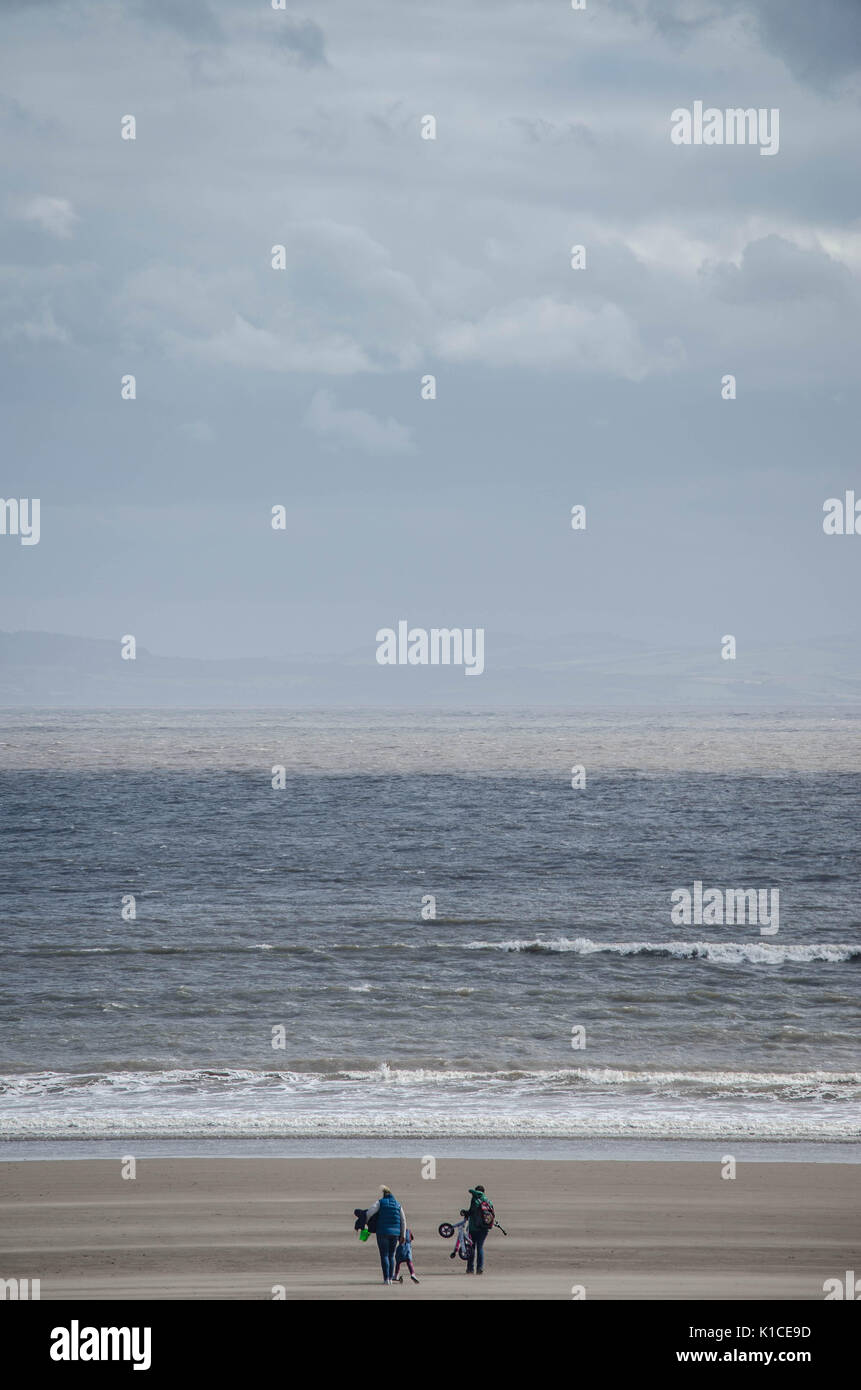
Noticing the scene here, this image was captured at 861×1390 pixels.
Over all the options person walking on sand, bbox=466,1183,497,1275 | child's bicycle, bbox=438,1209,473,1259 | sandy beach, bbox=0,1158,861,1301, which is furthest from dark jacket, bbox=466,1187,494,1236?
sandy beach, bbox=0,1158,861,1301

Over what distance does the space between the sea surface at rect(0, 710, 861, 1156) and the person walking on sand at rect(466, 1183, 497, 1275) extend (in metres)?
6.20

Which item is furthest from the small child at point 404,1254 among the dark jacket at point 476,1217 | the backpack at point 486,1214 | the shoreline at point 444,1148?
the shoreline at point 444,1148

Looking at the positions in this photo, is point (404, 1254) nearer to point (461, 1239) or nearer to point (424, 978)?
point (461, 1239)

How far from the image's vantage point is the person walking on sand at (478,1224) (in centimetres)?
1556

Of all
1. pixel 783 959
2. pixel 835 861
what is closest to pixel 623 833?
pixel 835 861

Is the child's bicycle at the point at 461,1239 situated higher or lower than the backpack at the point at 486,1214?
lower

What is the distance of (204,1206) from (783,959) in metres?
27.4

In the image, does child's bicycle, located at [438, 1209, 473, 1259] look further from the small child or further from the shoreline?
the shoreline

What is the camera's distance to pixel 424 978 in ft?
124

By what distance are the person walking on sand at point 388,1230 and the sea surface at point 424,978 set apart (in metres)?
6.86

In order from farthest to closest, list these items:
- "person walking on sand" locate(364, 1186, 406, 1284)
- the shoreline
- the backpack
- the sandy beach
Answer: the shoreline
the sandy beach
the backpack
"person walking on sand" locate(364, 1186, 406, 1284)

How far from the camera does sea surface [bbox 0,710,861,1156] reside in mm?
24344

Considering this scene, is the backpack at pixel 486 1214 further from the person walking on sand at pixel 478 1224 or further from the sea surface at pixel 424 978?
the sea surface at pixel 424 978

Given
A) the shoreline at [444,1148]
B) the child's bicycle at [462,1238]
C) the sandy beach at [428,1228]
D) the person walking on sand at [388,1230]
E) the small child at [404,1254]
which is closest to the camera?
the person walking on sand at [388,1230]
